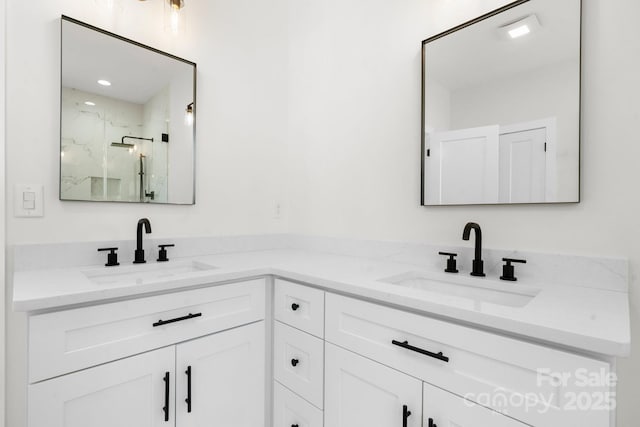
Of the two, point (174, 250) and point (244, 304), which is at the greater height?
point (174, 250)

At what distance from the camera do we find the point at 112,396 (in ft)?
3.39

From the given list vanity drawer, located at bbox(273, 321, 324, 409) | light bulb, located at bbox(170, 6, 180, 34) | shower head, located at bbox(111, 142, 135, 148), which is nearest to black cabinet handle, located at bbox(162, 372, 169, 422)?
vanity drawer, located at bbox(273, 321, 324, 409)

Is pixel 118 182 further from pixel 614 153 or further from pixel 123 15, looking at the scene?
pixel 614 153

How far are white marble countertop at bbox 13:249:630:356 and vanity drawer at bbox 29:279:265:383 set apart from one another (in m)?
0.04

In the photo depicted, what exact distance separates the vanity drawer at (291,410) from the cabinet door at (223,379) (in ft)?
0.21

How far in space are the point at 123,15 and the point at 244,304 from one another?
1454mm

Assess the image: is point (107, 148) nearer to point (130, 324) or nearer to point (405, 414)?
point (130, 324)

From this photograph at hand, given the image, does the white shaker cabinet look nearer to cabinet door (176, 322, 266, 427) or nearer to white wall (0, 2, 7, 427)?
cabinet door (176, 322, 266, 427)

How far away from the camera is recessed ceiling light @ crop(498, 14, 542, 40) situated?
121 cm

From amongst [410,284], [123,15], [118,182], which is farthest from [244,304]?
[123,15]

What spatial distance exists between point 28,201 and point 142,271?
1.65ft

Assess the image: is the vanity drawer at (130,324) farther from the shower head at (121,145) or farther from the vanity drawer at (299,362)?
the shower head at (121,145)

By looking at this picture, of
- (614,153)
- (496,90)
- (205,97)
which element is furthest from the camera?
(205,97)

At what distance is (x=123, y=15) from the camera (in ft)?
4.97
